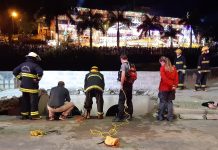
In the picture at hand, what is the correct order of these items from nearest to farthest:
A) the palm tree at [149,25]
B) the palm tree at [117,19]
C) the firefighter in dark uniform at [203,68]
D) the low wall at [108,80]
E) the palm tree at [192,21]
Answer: the firefighter in dark uniform at [203,68]
the low wall at [108,80]
the palm tree at [117,19]
the palm tree at [149,25]
the palm tree at [192,21]

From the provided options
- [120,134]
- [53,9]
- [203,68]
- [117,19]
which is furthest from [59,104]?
[117,19]

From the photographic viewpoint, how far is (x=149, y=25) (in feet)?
257

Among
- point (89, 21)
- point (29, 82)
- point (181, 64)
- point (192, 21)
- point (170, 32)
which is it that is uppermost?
point (192, 21)

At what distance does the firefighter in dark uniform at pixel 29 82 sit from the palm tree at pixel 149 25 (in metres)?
68.3

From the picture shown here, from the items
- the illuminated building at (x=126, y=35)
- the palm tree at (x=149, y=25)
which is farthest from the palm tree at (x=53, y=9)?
the palm tree at (x=149, y=25)

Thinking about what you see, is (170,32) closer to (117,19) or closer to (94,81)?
(117,19)

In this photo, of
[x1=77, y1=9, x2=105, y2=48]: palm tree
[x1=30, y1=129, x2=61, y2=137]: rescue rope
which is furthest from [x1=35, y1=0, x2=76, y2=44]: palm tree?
[x1=30, y1=129, x2=61, y2=137]: rescue rope

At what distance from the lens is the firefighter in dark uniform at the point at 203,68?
14.1m

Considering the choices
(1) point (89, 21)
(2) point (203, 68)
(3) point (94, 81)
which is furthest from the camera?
(1) point (89, 21)

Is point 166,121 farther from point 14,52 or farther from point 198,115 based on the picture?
point 14,52

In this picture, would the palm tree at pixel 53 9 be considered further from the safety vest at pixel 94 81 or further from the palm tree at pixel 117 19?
the safety vest at pixel 94 81

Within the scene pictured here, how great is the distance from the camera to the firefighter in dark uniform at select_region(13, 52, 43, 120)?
1042cm

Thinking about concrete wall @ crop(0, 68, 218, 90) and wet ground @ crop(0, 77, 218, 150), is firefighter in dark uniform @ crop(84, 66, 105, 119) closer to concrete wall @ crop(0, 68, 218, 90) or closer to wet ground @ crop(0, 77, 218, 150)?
wet ground @ crop(0, 77, 218, 150)

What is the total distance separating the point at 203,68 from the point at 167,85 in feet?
15.0
